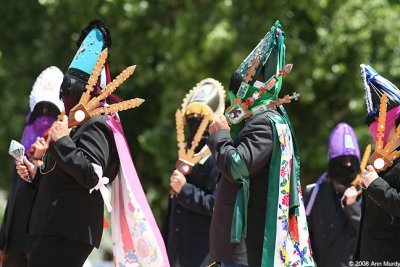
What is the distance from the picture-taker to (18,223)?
260 inches

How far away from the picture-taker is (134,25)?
12297mm

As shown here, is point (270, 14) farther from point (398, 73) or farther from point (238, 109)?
point (238, 109)

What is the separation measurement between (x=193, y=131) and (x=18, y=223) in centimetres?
167

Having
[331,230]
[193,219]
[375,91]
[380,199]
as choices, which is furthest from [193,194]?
[380,199]

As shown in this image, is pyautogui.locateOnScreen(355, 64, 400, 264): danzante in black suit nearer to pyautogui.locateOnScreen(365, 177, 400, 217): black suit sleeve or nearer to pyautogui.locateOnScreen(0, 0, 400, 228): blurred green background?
pyautogui.locateOnScreen(365, 177, 400, 217): black suit sleeve

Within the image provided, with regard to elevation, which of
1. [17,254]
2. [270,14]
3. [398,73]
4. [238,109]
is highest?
[270,14]

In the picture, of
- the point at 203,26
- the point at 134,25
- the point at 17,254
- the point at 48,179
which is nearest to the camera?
the point at 48,179

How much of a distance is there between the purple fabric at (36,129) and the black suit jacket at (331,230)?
2.40 meters

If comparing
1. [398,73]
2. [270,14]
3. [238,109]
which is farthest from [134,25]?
[238,109]

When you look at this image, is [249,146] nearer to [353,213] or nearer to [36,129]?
[353,213]

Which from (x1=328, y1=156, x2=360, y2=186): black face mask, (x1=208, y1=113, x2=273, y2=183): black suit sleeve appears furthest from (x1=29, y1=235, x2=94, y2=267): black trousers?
(x1=328, y1=156, x2=360, y2=186): black face mask

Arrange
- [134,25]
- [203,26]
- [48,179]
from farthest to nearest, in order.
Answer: [134,25]
[203,26]
[48,179]

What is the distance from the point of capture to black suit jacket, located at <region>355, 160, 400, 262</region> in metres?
5.04

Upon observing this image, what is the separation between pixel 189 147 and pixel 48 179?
2.13 metres
